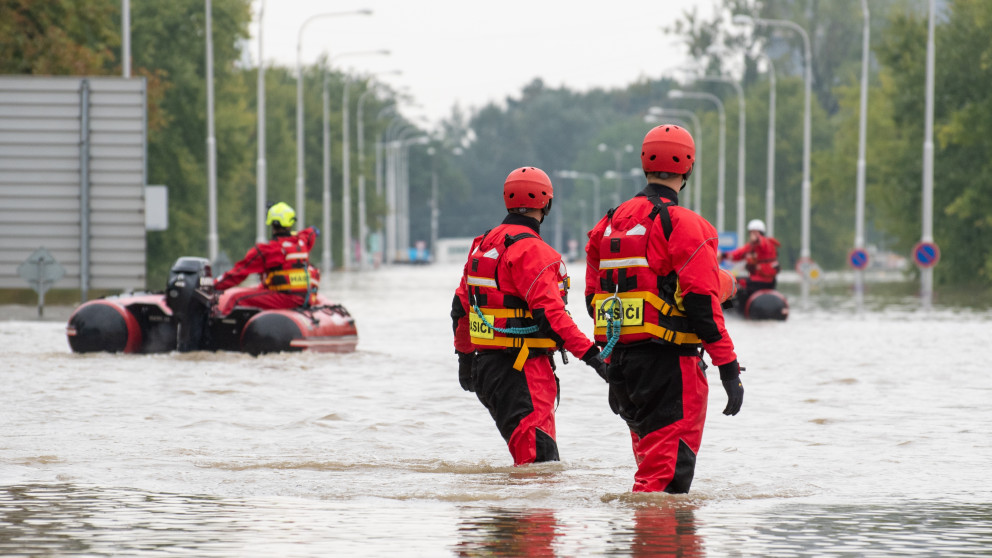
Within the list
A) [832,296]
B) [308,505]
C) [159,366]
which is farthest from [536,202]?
[832,296]

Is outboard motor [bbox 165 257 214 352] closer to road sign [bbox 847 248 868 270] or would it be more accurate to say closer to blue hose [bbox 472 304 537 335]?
blue hose [bbox 472 304 537 335]

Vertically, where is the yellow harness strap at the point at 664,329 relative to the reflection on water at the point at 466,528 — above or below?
above

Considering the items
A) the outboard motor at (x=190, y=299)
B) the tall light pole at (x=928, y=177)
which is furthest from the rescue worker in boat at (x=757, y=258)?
the outboard motor at (x=190, y=299)

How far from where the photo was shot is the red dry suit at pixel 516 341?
940cm

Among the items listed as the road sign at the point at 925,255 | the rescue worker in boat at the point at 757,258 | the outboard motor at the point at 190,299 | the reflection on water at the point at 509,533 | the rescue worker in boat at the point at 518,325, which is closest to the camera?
the reflection on water at the point at 509,533

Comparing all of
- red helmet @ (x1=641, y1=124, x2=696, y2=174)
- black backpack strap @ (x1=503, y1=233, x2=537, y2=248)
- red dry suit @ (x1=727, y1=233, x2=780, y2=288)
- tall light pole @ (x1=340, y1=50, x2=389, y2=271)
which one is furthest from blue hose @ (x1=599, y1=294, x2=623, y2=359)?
tall light pole @ (x1=340, y1=50, x2=389, y2=271)

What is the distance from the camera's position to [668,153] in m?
8.36

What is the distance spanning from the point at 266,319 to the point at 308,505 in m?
10.7

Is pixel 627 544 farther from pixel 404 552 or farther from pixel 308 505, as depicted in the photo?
pixel 308 505

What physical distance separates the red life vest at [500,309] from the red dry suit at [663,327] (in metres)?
1.24

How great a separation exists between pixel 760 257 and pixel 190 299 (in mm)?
13795

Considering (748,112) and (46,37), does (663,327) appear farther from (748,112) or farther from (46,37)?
(748,112)

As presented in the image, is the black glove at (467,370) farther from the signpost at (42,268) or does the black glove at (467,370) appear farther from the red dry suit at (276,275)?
the signpost at (42,268)

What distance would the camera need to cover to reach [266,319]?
19.1 metres
